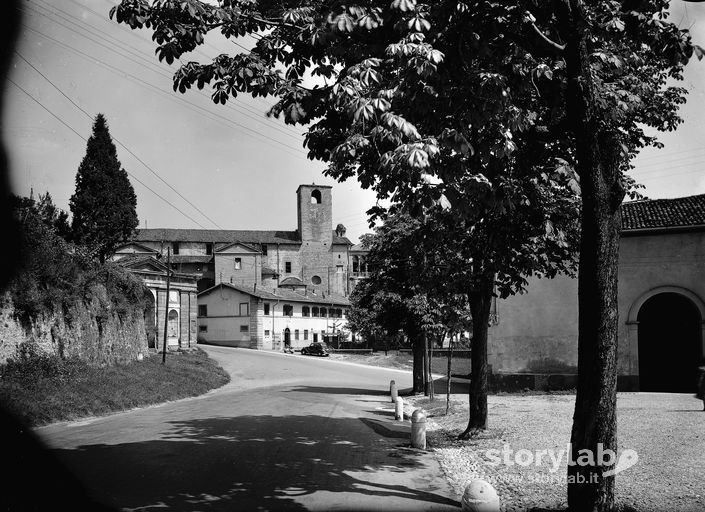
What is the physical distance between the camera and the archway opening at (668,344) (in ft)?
71.7

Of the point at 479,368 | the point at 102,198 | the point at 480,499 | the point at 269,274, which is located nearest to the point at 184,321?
the point at 102,198

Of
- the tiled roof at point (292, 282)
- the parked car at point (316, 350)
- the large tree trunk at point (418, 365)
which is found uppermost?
the tiled roof at point (292, 282)

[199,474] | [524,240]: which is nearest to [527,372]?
[524,240]

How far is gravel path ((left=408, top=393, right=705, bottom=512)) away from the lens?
702 cm

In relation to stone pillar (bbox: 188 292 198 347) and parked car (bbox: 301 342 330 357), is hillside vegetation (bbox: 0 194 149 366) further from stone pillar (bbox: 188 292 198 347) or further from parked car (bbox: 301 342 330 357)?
parked car (bbox: 301 342 330 357)

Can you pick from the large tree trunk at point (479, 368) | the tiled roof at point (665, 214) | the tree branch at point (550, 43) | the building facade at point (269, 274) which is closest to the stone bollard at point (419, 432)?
the large tree trunk at point (479, 368)

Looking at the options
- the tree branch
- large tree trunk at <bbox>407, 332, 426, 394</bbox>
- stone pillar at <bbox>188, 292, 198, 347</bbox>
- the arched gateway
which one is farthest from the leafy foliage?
the arched gateway

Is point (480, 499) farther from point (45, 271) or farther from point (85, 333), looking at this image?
point (85, 333)

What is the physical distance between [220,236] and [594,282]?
80.1 metres

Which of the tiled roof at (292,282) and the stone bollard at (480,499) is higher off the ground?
the tiled roof at (292,282)

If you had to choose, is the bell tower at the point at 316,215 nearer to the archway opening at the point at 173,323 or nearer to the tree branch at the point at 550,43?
the archway opening at the point at 173,323

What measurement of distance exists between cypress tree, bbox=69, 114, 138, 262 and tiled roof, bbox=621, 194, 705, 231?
2728cm

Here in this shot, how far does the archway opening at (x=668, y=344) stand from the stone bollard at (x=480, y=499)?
18.7 m

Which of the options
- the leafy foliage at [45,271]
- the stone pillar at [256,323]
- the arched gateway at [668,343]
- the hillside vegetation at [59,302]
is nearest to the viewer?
the hillside vegetation at [59,302]
